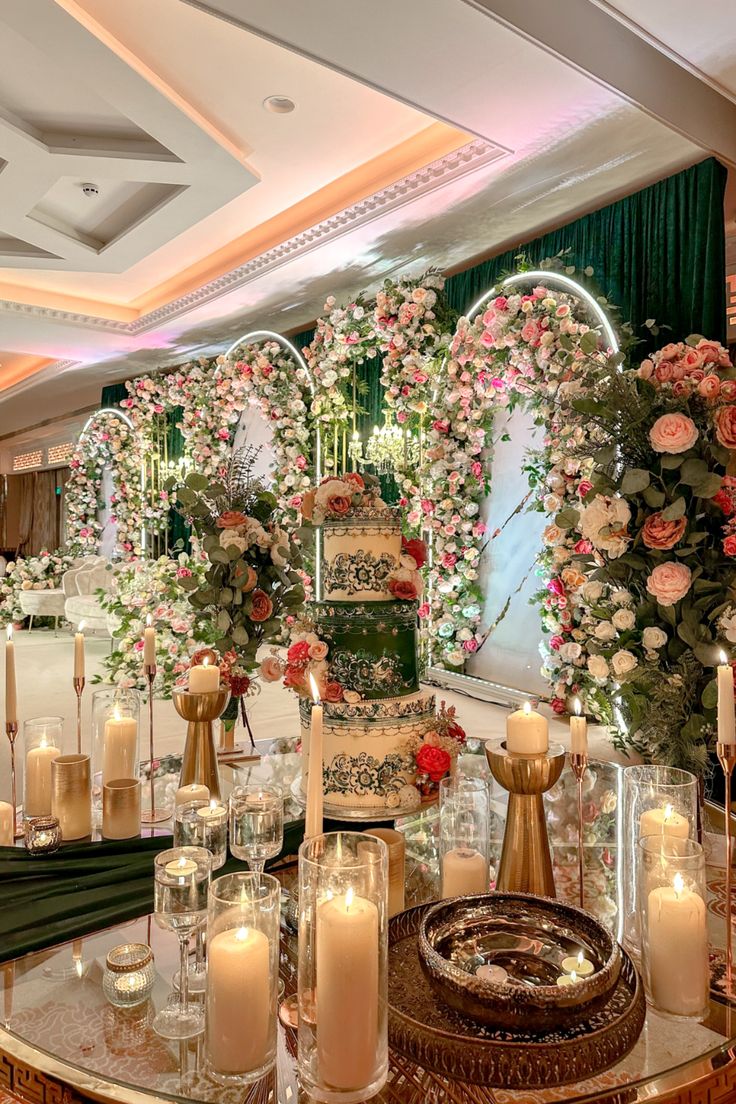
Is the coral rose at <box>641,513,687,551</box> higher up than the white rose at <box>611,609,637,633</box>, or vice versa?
the coral rose at <box>641,513,687,551</box>

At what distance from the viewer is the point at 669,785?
56.6 inches

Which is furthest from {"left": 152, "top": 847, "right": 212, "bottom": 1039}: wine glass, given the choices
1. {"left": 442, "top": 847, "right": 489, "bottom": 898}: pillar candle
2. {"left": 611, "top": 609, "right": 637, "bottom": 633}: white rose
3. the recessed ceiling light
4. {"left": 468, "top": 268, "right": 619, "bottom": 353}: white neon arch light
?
the recessed ceiling light

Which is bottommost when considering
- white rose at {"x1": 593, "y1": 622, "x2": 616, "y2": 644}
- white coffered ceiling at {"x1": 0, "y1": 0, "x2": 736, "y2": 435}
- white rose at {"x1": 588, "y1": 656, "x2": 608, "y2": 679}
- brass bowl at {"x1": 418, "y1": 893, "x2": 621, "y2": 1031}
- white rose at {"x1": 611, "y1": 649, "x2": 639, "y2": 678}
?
brass bowl at {"x1": 418, "y1": 893, "x2": 621, "y2": 1031}

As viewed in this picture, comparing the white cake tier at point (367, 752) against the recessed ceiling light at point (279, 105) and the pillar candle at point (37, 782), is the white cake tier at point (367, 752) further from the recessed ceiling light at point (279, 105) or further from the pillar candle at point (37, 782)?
the recessed ceiling light at point (279, 105)

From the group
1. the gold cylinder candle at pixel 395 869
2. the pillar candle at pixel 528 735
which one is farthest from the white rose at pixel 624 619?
the gold cylinder candle at pixel 395 869

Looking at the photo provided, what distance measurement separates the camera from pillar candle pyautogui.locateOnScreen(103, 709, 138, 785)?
1.82 metres

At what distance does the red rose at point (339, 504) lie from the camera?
6.15 ft

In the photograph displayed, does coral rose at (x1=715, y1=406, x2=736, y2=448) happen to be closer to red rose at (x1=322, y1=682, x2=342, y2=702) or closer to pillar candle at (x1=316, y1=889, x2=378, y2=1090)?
red rose at (x1=322, y1=682, x2=342, y2=702)

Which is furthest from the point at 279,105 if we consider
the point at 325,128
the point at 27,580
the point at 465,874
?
the point at 27,580

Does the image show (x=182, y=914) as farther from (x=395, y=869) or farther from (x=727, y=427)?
(x=727, y=427)

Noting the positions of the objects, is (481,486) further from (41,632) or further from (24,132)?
(41,632)

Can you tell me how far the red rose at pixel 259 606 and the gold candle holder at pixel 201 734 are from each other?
2.14 ft

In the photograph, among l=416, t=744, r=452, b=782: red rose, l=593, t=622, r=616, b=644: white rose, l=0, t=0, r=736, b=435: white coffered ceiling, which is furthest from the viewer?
l=0, t=0, r=736, b=435: white coffered ceiling

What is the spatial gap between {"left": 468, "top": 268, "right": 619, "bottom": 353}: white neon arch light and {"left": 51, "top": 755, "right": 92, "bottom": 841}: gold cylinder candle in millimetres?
3502
